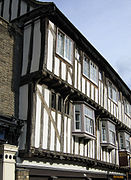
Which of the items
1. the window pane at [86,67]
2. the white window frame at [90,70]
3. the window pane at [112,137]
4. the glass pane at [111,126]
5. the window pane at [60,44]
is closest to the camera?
the window pane at [60,44]

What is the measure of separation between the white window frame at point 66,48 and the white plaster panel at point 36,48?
0.93 metres

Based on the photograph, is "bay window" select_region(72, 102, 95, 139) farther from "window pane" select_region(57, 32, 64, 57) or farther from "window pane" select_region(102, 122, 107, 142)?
"window pane" select_region(57, 32, 64, 57)

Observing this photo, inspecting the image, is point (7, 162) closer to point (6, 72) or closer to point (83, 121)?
point (6, 72)

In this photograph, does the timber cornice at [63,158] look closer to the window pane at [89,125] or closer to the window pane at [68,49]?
the window pane at [89,125]

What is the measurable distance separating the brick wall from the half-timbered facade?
0.44 m

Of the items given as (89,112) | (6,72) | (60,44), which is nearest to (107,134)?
(89,112)

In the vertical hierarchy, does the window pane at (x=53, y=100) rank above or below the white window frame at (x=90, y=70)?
below

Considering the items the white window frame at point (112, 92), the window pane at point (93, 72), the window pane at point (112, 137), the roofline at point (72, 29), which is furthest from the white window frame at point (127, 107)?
the window pane at point (93, 72)

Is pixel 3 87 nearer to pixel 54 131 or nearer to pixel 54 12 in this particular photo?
pixel 54 131

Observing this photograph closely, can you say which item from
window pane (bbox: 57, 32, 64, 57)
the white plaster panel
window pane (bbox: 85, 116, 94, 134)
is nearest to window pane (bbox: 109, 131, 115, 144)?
window pane (bbox: 85, 116, 94, 134)

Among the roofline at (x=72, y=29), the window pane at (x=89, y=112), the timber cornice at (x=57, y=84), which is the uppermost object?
the roofline at (x=72, y=29)

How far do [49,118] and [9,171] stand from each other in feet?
13.0

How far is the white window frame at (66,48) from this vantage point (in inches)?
428

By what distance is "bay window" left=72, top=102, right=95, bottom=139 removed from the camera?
36.5 feet
